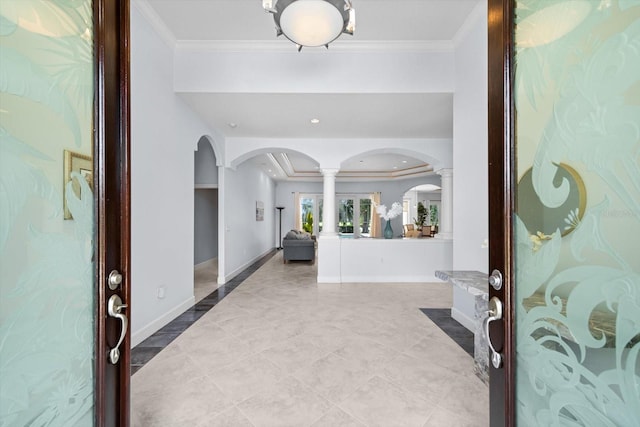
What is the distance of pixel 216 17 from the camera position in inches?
105

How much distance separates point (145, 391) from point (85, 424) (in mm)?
1208

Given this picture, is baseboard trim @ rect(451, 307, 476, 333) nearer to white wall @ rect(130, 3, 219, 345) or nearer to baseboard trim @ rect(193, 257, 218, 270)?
white wall @ rect(130, 3, 219, 345)

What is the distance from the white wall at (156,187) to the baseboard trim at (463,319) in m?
3.28

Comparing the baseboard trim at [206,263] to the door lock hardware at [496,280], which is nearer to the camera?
the door lock hardware at [496,280]

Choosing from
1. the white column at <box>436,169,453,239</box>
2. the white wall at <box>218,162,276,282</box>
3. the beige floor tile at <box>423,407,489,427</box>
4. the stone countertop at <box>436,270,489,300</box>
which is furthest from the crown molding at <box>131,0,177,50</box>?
the white column at <box>436,169,453,239</box>

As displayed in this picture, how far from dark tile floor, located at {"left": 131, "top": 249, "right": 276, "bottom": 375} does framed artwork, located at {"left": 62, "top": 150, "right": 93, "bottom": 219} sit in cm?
185

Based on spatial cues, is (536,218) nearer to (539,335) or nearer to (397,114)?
(539,335)

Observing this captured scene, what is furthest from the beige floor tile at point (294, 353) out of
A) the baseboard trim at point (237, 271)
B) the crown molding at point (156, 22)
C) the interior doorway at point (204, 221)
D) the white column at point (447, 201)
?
the white column at point (447, 201)

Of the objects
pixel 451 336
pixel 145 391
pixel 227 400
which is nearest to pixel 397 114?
pixel 451 336

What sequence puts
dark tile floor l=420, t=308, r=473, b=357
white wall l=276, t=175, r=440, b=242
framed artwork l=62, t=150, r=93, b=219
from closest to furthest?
framed artwork l=62, t=150, r=93, b=219, dark tile floor l=420, t=308, r=473, b=357, white wall l=276, t=175, r=440, b=242

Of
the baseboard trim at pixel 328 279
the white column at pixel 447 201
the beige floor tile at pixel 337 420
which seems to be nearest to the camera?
the beige floor tile at pixel 337 420

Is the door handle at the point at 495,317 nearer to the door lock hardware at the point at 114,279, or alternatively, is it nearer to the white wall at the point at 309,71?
the door lock hardware at the point at 114,279

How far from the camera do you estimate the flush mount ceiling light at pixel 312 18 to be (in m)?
1.81

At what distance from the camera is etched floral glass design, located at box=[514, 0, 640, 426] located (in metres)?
0.64
